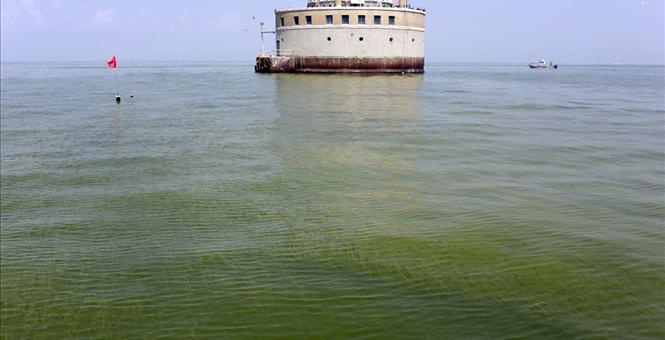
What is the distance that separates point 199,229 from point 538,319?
5709 millimetres

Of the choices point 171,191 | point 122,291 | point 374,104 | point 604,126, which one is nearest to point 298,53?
point 374,104

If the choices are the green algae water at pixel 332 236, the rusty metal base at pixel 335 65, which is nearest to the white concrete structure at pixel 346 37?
the rusty metal base at pixel 335 65

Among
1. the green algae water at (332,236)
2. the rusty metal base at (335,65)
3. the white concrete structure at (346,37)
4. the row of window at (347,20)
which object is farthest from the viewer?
the rusty metal base at (335,65)

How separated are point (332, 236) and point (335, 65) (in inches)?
2242

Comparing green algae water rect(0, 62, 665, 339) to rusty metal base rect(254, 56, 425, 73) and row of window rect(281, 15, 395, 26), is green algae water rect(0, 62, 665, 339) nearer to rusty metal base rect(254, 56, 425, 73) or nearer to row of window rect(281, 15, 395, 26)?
rusty metal base rect(254, 56, 425, 73)

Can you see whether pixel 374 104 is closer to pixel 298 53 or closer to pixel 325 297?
pixel 325 297

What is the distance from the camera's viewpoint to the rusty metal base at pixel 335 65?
64562 millimetres

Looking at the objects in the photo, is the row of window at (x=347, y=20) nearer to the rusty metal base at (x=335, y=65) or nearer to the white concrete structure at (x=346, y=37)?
the white concrete structure at (x=346, y=37)

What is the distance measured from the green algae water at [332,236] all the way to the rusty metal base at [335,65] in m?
45.2

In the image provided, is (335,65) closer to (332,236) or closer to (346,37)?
(346,37)

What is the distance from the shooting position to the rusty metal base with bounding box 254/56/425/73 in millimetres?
64562

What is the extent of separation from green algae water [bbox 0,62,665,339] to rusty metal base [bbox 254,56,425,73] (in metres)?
45.2

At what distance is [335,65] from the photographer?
212 feet

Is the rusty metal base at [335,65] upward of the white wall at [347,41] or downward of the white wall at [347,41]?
downward
